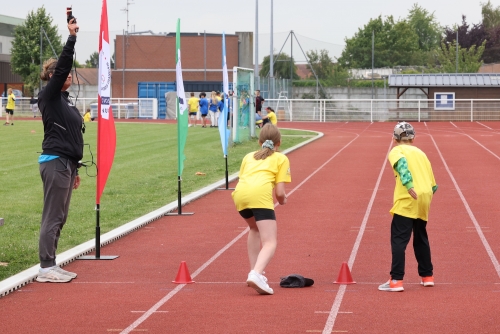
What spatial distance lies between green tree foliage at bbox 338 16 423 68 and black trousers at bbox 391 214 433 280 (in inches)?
3629

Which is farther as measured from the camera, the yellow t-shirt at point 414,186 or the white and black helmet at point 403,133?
the white and black helmet at point 403,133

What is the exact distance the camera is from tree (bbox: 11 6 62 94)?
68.4m

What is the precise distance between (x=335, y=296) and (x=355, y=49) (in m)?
94.4

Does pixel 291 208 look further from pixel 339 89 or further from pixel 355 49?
pixel 355 49

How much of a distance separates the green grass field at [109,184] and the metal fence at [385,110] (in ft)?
53.2

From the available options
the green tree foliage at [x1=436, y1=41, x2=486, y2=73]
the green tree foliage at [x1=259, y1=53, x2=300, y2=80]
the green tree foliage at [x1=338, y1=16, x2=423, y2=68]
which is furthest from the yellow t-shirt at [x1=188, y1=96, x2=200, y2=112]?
the green tree foliage at [x1=338, y1=16, x2=423, y2=68]

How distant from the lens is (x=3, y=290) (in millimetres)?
8133

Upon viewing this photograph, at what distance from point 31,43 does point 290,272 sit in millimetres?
63026

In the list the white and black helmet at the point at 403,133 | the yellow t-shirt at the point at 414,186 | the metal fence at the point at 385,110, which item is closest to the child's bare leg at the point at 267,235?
the yellow t-shirt at the point at 414,186

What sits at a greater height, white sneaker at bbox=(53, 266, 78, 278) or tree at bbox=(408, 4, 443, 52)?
tree at bbox=(408, 4, 443, 52)

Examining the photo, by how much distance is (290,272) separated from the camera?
30.4ft

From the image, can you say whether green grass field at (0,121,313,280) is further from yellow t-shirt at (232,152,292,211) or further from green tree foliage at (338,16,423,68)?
green tree foliage at (338,16,423,68)

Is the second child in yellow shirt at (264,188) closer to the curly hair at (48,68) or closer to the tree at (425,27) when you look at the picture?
the curly hair at (48,68)

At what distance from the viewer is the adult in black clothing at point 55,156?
338 inches
